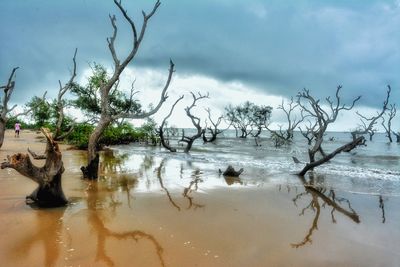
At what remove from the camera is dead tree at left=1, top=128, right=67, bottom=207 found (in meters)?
6.28

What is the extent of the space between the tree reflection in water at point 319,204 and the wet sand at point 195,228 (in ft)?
0.09

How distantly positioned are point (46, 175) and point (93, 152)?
3574 millimetres

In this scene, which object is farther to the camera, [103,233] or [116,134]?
[116,134]

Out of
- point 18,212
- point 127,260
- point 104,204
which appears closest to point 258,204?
point 104,204

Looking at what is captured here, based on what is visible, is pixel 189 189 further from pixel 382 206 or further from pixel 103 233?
pixel 382 206

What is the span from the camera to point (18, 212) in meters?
6.13

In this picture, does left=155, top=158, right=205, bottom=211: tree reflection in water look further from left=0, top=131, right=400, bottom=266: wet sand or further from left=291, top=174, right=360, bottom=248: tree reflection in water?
left=291, top=174, right=360, bottom=248: tree reflection in water

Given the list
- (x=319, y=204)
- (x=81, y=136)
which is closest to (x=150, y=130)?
(x=81, y=136)

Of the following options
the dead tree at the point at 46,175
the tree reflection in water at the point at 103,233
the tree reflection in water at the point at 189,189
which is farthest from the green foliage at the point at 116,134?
the dead tree at the point at 46,175

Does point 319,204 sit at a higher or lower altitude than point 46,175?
lower

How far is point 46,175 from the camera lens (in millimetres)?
6504

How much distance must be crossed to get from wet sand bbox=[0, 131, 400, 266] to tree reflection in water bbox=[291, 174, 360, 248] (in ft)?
0.09

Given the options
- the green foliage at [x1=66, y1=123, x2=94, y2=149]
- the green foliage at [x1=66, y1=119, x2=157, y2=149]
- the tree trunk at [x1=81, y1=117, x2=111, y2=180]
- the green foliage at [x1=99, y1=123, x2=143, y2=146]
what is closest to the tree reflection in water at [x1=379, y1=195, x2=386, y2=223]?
the tree trunk at [x1=81, y1=117, x2=111, y2=180]

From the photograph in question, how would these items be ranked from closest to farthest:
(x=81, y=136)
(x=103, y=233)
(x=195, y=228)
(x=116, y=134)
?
1. (x=103, y=233)
2. (x=195, y=228)
3. (x=81, y=136)
4. (x=116, y=134)
